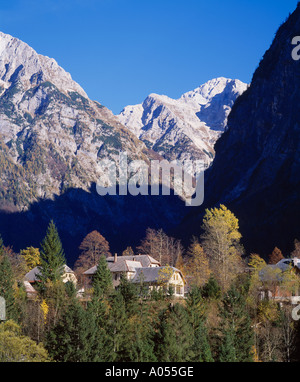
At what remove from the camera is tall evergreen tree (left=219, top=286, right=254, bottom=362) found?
2586 inches

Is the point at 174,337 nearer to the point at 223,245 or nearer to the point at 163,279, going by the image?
the point at 163,279

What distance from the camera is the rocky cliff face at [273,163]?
142625 mm

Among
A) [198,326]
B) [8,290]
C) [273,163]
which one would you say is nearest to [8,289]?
[8,290]

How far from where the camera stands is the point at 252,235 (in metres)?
146

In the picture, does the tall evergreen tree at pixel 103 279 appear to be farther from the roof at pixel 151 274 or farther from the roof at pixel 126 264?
the roof at pixel 126 264

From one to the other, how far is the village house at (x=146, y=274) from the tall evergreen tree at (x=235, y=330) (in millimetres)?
15039

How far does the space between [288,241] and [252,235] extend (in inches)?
620

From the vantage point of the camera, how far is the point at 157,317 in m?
71.4

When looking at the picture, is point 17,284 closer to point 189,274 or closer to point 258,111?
point 189,274

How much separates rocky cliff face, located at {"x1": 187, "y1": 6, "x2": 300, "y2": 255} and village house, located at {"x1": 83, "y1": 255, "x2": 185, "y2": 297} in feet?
133

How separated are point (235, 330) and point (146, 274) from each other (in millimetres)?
28463

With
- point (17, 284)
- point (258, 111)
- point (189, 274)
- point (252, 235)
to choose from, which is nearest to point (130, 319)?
point (17, 284)

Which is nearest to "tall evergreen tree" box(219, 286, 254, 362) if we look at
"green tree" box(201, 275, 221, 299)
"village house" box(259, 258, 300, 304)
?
"green tree" box(201, 275, 221, 299)
